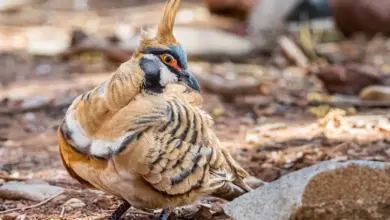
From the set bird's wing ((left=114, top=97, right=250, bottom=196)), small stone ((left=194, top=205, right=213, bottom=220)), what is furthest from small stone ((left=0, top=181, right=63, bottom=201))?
bird's wing ((left=114, top=97, right=250, bottom=196))

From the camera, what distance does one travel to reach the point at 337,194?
2.50 m

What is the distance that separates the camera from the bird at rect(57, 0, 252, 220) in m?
2.48

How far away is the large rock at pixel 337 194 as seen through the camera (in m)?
2.48

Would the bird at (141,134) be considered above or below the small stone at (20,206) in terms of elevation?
above

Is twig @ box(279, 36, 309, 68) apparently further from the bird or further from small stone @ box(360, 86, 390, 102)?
the bird

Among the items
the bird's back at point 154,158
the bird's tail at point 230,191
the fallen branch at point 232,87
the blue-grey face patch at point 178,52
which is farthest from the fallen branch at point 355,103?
the blue-grey face patch at point 178,52

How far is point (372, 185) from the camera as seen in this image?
2.52 metres

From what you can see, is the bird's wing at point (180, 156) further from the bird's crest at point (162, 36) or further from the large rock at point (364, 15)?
the large rock at point (364, 15)

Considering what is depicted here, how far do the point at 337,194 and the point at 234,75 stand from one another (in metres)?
3.73

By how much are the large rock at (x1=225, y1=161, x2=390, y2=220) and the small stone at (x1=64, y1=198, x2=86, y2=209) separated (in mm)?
811

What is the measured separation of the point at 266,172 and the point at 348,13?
474 cm

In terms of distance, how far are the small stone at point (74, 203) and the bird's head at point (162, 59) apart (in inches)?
27.6

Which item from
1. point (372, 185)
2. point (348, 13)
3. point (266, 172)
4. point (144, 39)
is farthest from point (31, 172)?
point (348, 13)

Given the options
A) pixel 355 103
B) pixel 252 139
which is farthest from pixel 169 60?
pixel 355 103
